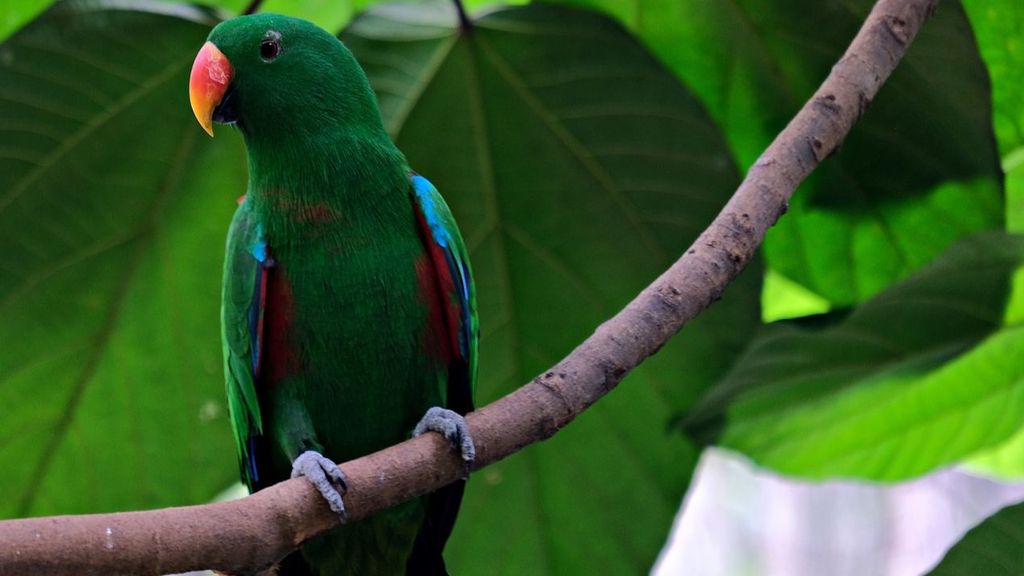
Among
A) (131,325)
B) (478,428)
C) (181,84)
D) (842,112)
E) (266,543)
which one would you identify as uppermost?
(181,84)

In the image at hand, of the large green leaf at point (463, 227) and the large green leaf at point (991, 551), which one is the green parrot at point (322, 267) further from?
the large green leaf at point (991, 551)

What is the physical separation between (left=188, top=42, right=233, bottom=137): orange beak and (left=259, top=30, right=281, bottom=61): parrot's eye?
0.07 m

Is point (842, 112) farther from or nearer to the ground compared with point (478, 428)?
farther from the ground

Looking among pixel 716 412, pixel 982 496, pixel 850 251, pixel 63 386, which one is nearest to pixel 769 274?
pixel 850 251

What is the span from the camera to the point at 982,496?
747 cm

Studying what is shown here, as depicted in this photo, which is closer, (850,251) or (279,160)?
→ (279,160)

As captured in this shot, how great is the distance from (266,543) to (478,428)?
0.37 meters

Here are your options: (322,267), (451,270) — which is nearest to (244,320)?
(322,267)

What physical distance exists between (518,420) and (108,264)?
124 centimetres

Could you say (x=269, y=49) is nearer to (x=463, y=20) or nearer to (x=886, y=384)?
(x=463, y=20)

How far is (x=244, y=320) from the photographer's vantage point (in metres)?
2.09

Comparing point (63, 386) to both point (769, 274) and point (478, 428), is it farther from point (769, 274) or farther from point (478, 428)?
point (769, 274)

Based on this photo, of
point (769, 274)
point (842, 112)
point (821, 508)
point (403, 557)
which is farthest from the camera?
point (821, 508)

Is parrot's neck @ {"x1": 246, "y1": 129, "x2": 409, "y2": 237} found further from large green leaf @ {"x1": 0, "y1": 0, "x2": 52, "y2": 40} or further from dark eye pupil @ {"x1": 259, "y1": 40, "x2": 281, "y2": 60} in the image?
large green leaf @ {"x1": 0, "y1": 0, "x2": 52, "y2": 40}
